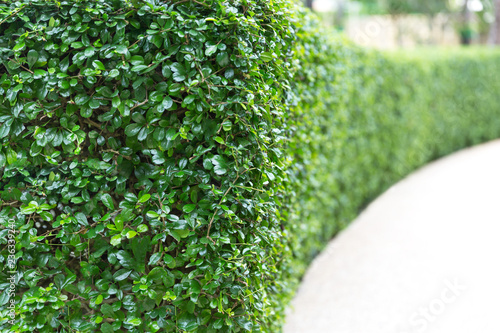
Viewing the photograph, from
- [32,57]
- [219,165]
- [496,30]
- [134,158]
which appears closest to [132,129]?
[134,158]

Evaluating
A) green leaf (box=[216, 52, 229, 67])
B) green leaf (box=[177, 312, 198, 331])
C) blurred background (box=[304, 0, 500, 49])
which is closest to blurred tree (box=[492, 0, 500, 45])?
blurred background (box=[304, 0, 500, 49])

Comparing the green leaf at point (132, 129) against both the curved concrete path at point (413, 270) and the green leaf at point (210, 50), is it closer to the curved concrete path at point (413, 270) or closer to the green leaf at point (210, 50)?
the green leaf at point (210, 50)

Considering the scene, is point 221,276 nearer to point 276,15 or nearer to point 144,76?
point 144,76

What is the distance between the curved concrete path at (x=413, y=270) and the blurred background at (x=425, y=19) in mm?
10883

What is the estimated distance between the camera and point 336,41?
4754 millimetres

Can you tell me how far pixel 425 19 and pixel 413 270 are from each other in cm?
1892

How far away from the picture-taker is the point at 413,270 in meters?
4.55

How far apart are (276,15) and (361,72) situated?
152 inches

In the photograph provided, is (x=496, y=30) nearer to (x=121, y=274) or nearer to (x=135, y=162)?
(x=135, y=162)

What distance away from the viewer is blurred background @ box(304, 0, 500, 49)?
1741 cm

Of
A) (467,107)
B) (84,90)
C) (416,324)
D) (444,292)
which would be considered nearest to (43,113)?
(84,90)

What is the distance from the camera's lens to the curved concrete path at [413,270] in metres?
3.79

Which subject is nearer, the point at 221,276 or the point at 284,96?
the point at 221,276

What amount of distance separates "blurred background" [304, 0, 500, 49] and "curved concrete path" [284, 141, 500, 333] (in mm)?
10883
